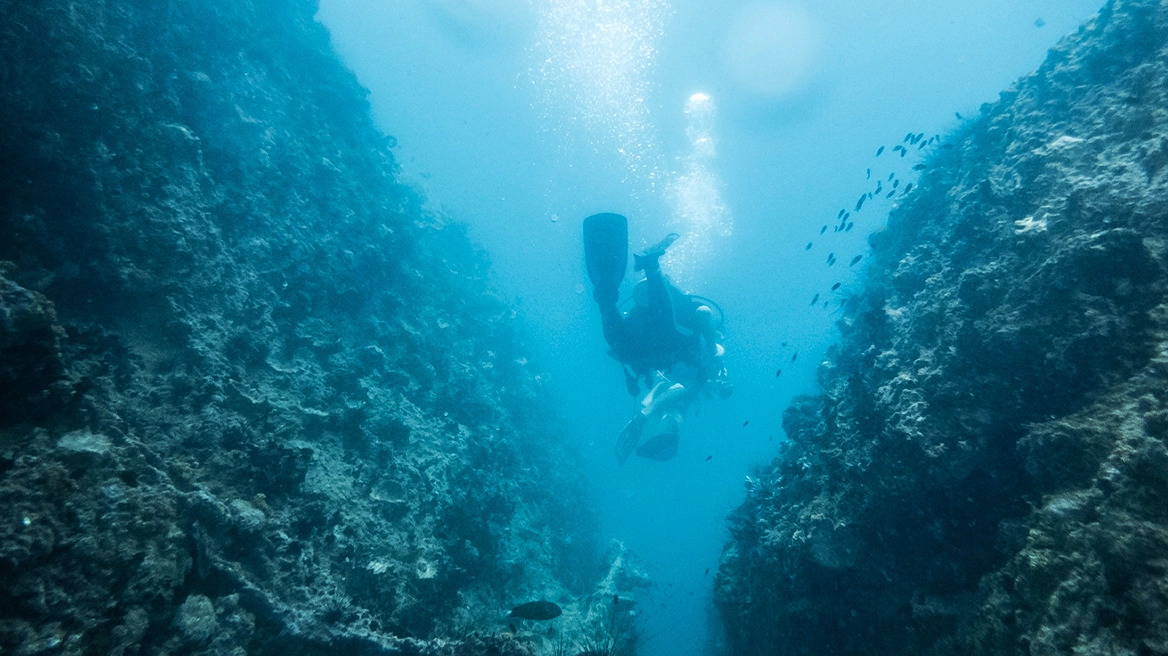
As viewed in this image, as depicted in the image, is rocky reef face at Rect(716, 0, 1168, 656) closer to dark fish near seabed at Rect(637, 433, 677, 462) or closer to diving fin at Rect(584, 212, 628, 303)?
dark fish near seabed at Rect(637, 433, 677, 462)

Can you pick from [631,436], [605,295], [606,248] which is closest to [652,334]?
[605,295]

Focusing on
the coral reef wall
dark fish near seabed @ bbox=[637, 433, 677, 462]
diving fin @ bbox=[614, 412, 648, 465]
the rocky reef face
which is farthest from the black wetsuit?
the rocky reef face

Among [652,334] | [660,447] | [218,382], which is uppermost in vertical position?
[652,334]

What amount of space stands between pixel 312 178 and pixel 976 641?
13.9 metres

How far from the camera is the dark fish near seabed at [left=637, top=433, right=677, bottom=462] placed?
14.2 meters

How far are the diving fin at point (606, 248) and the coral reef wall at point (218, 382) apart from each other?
480 centimetres

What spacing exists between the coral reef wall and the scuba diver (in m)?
4.29

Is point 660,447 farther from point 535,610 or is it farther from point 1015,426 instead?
point 1015,426

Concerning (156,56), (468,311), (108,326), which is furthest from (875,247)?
(156,56)

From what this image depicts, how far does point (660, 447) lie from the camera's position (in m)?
14.5

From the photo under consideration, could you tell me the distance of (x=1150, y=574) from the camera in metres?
2.84

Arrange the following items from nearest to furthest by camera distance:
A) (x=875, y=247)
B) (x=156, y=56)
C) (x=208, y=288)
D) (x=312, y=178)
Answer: (x=208, y=288)
(x=156, y=56)
(x=312, y=178)
(x=875, y=247)

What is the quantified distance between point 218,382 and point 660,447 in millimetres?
11643

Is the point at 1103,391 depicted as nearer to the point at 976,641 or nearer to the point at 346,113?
the point at 976,641
